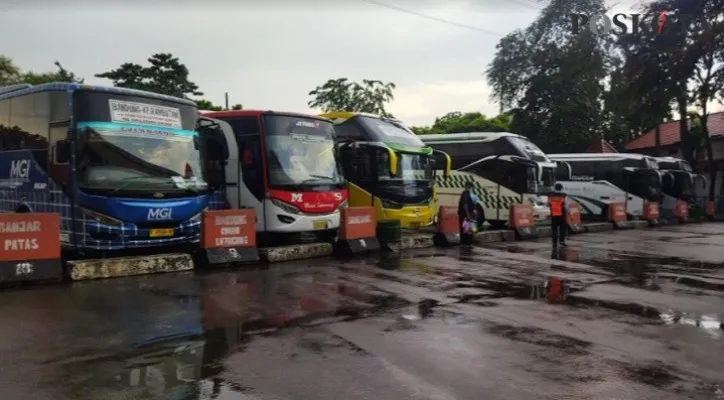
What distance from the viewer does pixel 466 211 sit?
1631cm

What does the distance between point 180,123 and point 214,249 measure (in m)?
2.37

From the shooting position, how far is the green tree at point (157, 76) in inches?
1393

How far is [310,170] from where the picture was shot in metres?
13.6

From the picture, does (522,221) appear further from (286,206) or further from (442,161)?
(286,206)

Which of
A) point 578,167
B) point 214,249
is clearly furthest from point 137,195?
point 578,167

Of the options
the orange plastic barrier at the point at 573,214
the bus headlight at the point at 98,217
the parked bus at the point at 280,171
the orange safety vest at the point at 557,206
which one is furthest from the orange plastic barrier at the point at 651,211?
the bus headlight at the point at 98,217

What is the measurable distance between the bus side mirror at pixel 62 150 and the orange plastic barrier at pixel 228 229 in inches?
96.4

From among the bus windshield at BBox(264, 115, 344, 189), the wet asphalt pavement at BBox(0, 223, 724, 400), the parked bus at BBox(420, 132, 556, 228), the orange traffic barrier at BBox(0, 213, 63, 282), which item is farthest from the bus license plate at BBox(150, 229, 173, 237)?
the parked bus at BBox(420, 132, 556, 228)

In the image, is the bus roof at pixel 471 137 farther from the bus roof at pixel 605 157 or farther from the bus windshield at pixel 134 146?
the bus windshield at pixel 134 146

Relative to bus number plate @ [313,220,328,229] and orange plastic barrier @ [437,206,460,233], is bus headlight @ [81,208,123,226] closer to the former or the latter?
bus number plate @ [313,220,328,229]

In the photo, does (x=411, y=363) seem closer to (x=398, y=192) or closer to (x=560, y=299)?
(x=560, y=299)

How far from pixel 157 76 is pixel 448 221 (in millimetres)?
25491

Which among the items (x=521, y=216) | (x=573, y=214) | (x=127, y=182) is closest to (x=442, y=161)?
(x=521, y=216)

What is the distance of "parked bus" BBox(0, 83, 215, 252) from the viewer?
10078 mm
